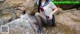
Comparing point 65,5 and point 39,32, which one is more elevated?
point 65,5

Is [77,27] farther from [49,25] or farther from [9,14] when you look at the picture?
[9,14]

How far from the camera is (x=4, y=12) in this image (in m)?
4.84

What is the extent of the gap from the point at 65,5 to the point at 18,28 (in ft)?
6.47

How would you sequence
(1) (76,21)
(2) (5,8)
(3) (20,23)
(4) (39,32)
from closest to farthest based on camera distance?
1. (4) (39,32)
2. (3) (20,23)
3. (1) (76,21)
4. (2) (5,8)

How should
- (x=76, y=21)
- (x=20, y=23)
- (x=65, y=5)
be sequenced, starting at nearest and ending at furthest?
(x=20, y=23), (x=76, y=21), (x=65, y=5)

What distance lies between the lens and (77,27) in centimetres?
320

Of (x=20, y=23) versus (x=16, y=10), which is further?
(x=16, y=10)

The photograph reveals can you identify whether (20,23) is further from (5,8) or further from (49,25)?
(5,8)

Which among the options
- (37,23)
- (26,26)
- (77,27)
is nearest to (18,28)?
(26,26)

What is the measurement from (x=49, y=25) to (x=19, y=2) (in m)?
2.31

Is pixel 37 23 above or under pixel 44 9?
under

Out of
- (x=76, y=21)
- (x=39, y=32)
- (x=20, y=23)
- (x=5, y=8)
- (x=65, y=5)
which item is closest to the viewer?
(x=39, y=32)

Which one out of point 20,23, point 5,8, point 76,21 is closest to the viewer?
point 20,23

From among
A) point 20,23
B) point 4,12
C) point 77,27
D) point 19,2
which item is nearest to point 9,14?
point 4,12
